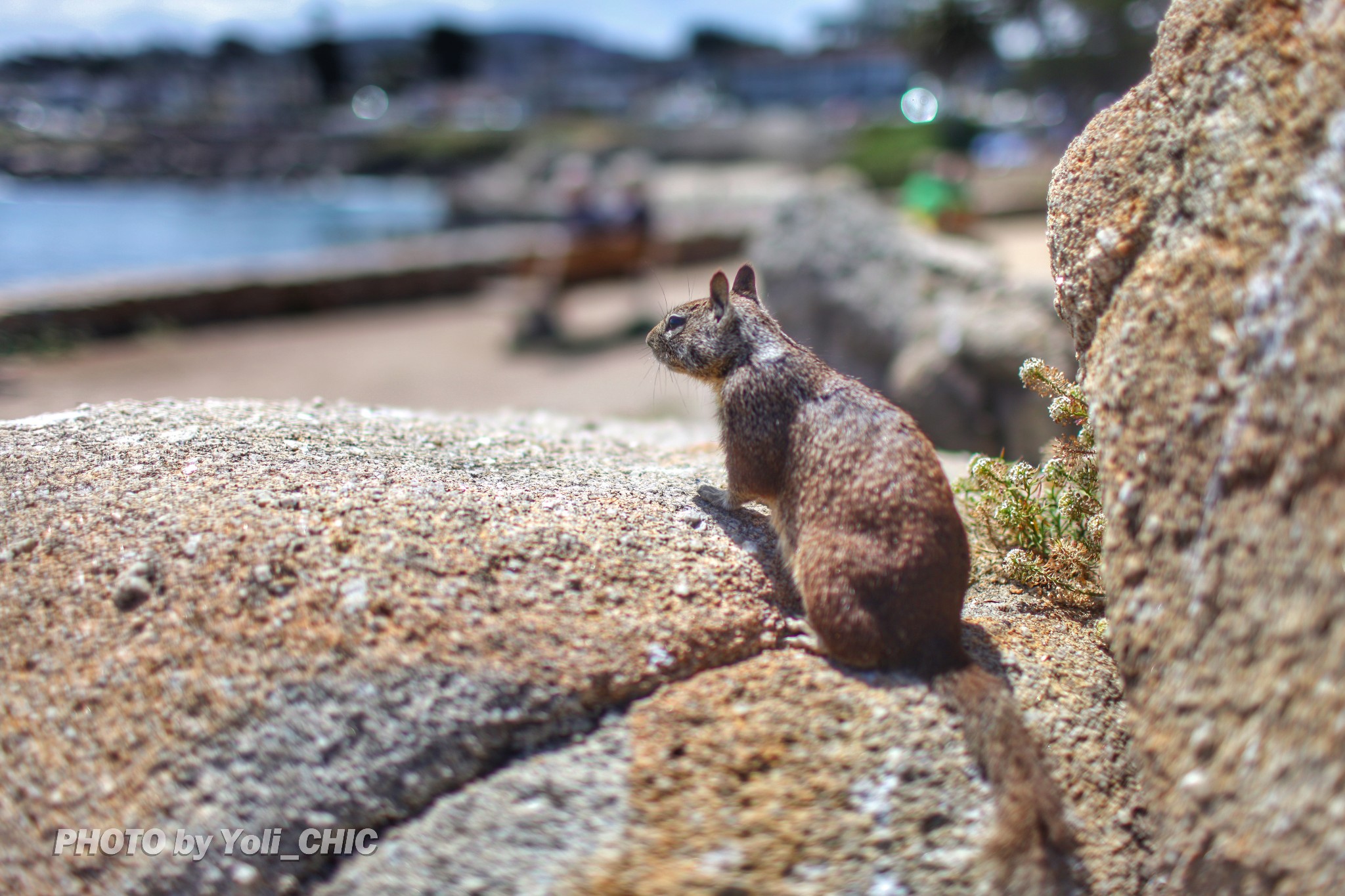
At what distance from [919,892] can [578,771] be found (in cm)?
86

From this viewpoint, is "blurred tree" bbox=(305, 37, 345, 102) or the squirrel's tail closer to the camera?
the squirrel's tail

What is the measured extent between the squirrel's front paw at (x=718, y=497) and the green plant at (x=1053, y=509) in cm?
94

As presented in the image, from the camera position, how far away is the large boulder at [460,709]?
199 cm

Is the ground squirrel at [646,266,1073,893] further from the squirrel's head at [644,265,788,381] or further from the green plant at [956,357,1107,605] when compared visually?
the green plant at [956,357,1107,605]

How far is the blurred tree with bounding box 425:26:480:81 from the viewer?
314 ft

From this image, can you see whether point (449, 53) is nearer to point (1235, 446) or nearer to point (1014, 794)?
point (1235, 446)

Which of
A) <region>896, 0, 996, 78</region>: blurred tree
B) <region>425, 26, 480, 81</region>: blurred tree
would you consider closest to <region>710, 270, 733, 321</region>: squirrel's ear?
<region>896, 0, 996, 78</region>: blurred tree

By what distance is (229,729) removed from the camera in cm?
210

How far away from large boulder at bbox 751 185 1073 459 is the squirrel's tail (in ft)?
12.6

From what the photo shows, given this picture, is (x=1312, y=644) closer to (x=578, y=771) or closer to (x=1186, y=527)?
(x=1186, y=527)

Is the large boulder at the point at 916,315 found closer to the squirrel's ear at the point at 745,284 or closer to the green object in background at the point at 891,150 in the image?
the squirrel's ear at the point at 745,284

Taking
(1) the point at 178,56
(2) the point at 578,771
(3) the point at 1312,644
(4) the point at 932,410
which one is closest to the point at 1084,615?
(3) the point at 1312,644

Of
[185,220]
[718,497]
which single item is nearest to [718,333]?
[718,497]

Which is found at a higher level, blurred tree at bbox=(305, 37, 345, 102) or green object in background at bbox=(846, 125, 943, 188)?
blurred tree at bbox=(305, 37, 345, 102)
